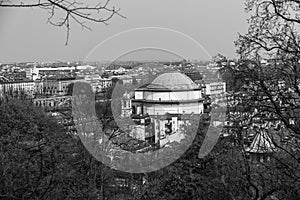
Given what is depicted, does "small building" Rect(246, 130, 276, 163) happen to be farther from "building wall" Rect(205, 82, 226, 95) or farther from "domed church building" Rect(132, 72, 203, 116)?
"domed church building" Rect(132, 72, 203, 116)

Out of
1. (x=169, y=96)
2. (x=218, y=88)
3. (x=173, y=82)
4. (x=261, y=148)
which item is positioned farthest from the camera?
(x=173, y=82)

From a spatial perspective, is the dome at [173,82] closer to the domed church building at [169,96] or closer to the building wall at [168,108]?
the domed church building at [169,96]

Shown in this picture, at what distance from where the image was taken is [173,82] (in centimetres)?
2273

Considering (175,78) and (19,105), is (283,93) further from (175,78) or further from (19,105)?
(175,78)

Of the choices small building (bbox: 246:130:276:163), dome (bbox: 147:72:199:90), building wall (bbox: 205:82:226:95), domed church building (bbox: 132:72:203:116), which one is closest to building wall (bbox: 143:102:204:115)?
domed church building (bbox: 132:72:203:116)

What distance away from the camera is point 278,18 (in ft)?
11.6

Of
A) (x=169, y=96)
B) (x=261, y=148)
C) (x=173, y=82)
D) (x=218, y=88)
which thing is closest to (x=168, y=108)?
(x=169, y=96)

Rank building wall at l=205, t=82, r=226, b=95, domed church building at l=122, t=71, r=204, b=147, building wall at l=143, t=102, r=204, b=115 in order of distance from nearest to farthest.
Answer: building wall at l=205, t=82, r=226, b=95
domed church building at l=122, t=71, r=204, b=147
building wall at l=143, t=102, r=204, b=115

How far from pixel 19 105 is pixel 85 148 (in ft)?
20.0

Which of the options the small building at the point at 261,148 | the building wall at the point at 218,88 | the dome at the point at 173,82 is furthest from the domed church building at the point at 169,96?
the small building at the point at 261,148

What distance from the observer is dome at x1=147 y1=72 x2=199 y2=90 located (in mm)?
22000

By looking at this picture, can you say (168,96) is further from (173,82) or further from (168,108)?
(168,108)

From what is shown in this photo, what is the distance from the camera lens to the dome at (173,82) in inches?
866

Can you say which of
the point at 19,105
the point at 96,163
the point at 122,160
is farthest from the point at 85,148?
the point at 19,105
